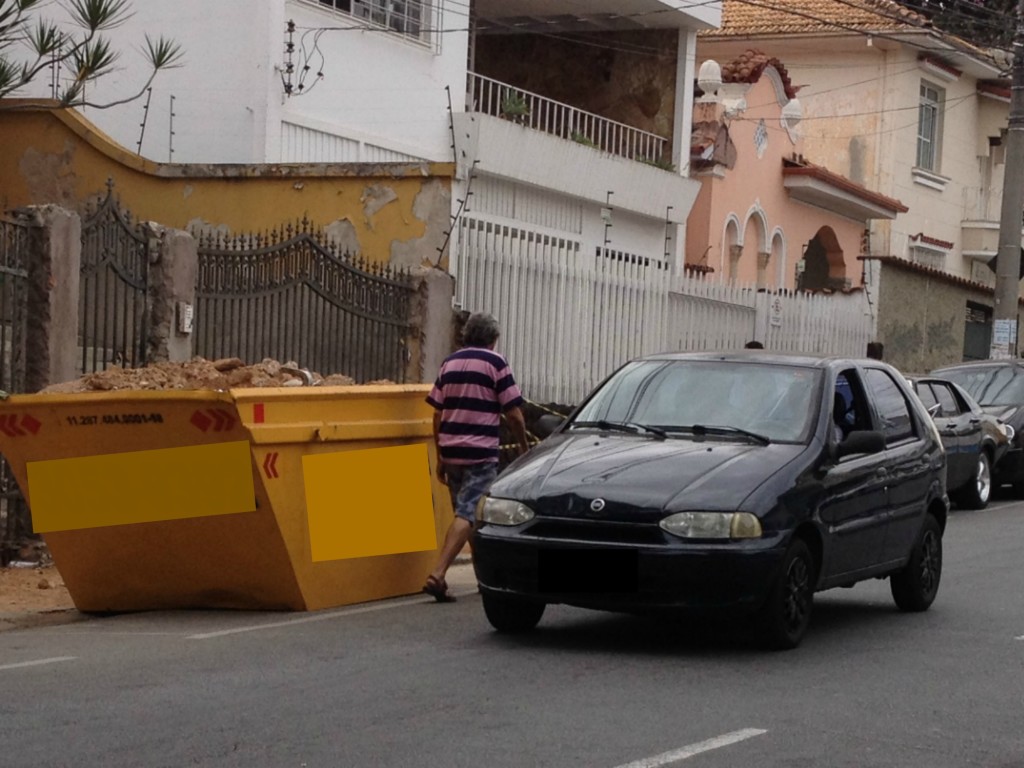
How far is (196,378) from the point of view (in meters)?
10.9

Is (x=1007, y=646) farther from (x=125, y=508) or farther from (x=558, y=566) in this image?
(x=125, y=508)

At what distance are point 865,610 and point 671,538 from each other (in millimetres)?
2914

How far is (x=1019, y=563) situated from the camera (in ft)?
45.8

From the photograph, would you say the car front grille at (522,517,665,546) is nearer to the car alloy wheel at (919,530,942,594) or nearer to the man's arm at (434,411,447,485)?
the man's arm at (434,411,447,485)

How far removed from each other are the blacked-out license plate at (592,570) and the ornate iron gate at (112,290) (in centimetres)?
541

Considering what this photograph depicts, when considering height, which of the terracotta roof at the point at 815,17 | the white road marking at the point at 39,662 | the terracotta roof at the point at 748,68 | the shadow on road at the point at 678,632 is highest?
the terracotta roof at the point at 815,17

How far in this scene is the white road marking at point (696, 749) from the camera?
6.58 m

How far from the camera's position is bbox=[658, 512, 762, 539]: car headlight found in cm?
878

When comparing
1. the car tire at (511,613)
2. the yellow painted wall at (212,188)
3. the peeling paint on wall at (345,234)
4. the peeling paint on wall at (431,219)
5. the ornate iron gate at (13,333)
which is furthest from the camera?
the peeling paint on wall at (345,234)

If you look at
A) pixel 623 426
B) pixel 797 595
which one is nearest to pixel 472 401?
pixel 623 426

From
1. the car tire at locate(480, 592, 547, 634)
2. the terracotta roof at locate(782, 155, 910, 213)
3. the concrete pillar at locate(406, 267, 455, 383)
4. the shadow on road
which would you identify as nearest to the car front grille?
the shadow on road

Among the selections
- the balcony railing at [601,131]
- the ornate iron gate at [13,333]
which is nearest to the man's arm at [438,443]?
the ornate iron gate at [13,333]

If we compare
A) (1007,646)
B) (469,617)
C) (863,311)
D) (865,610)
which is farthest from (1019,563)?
(863,311)

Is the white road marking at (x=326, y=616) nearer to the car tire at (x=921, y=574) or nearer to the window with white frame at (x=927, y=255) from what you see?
the car tire at (x=921, y=574)
